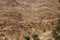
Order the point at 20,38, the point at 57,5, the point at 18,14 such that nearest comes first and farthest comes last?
the point at 20,38 < the point at 18,14 < the point at 57,5

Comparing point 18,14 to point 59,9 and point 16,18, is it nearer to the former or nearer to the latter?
point 16,18

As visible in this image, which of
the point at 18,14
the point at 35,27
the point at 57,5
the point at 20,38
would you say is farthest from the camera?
the point at 57,5

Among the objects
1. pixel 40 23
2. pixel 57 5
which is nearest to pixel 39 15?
pixel 40 23

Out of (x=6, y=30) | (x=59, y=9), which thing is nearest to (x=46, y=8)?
(x=59, y=9)

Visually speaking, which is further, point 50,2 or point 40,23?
point 50,2

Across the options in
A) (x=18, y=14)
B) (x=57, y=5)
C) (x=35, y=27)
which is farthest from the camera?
(x=57, y=5)

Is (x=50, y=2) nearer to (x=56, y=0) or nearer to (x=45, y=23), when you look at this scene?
(x=56, y=0)
